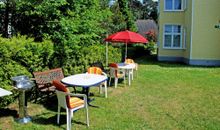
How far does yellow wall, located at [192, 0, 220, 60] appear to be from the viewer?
2114cm

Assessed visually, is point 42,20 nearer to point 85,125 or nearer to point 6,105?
point 6,105

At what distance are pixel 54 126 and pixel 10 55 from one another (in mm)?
2537

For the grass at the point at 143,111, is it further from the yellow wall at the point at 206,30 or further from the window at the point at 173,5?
the window at the point at 173,5

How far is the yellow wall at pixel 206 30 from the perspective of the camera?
2114cm

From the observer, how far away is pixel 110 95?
1101cm

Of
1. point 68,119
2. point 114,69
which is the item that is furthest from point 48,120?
point 114,69

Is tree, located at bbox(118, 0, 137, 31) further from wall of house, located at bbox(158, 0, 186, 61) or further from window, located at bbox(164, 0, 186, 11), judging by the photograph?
window, located at bbox(164, 0, 186, 11)

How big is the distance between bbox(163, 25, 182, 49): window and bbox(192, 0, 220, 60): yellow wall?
10.9 ft

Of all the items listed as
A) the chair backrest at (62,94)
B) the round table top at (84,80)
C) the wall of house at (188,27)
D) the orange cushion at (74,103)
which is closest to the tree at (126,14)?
the wall of house at (188,27)

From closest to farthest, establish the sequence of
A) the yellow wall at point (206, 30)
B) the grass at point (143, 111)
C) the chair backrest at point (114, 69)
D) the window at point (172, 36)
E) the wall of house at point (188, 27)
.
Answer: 1. the grass at point (143, 111)
2. the chair backrest at point (114, 69)
3. the yellow wall at point (206, 30)
4. the wall of house at point (188, 27)
5. the window at point (172, 36)

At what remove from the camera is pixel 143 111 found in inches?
347

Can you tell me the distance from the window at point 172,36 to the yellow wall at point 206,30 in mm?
3319

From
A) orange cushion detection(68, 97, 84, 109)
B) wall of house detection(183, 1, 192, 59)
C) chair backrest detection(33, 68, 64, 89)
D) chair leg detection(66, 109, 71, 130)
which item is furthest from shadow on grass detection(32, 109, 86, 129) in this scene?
wall of house detection(183, 1, 192, 59)

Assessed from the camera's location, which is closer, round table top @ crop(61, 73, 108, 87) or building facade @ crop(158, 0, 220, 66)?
round table top @ crop(61, 73, 108, 87)
